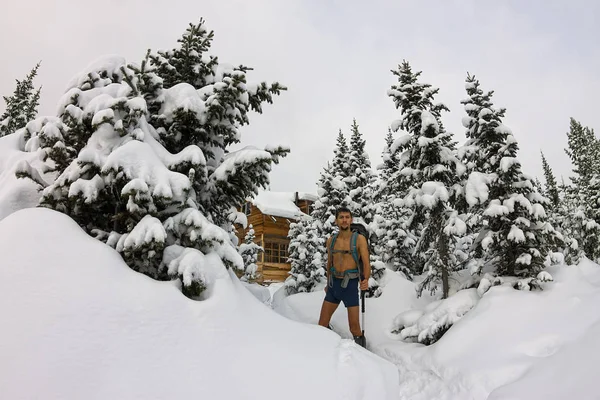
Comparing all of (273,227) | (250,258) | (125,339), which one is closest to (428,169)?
(125,339)

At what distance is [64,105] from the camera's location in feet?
14.2

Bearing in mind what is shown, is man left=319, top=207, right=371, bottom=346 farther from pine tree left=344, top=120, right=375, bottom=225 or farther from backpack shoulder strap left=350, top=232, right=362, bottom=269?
pine tree left=344, top=120, right=375, bottom=225

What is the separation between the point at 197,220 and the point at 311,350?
6.62ft

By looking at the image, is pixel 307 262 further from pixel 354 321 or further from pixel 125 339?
pixel 125 339

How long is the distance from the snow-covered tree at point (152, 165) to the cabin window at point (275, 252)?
2646cm

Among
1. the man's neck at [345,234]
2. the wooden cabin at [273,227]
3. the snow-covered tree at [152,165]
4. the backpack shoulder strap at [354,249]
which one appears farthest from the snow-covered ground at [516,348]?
the wooden cabin at [273,227]

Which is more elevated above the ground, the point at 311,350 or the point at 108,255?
the point at 108,255

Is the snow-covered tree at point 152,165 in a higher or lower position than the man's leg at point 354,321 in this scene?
higher

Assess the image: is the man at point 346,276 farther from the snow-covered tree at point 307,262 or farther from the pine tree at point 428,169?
the snow-covered tree at point 307,262

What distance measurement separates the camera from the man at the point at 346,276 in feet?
20.1

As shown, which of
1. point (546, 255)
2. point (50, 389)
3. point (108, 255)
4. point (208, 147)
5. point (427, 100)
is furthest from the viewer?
point (427, 100)

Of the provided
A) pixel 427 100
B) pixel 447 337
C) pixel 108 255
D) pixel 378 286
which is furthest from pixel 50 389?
pixel 378 286

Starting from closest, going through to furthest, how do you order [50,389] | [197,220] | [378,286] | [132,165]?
[50,389]
[132,165]
[197,220]
[378,286]

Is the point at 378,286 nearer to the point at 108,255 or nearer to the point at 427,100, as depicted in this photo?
the point at 427,100
